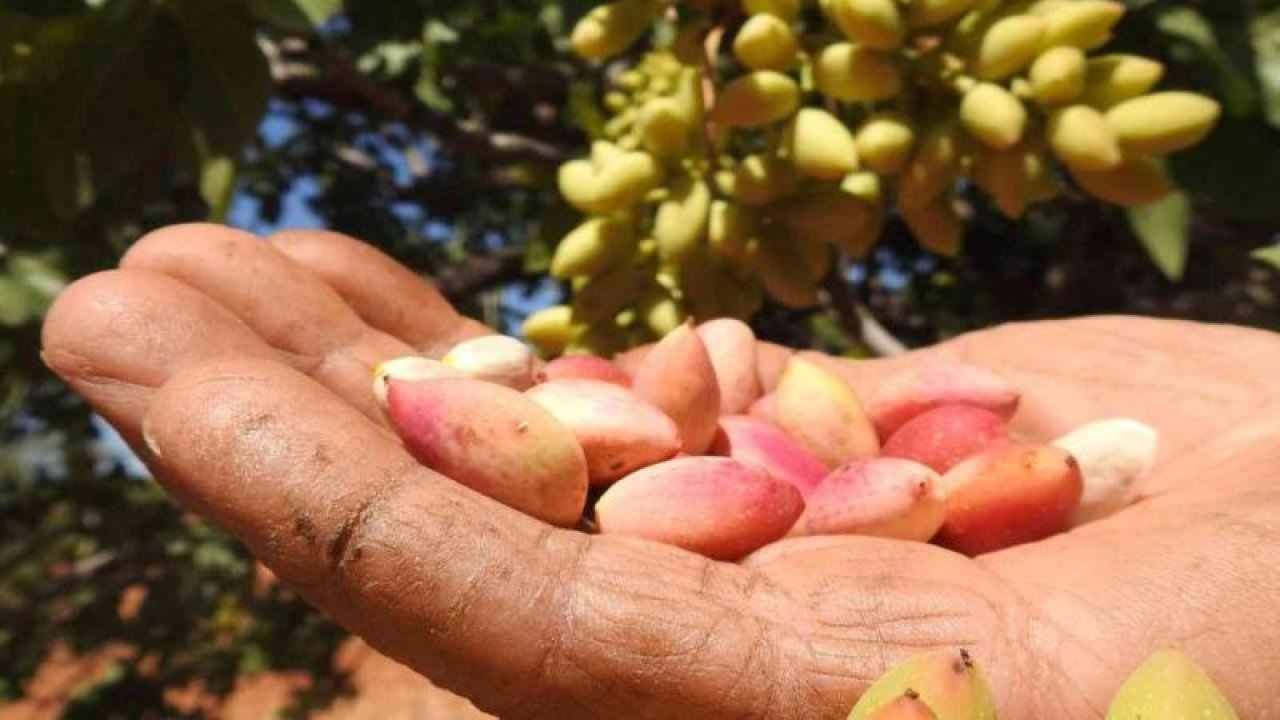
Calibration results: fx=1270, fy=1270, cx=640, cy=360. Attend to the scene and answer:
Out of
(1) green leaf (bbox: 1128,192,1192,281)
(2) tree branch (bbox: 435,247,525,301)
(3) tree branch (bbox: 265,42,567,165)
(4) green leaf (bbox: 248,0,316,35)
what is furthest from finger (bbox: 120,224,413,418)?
(2) tree branch (bbox: 435,247,525,301)

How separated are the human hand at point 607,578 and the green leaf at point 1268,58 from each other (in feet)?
1.45

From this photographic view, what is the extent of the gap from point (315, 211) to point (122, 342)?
6.16ft

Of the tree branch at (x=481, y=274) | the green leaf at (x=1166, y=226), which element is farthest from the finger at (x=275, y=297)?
the tree branch at (x=481, y=274)

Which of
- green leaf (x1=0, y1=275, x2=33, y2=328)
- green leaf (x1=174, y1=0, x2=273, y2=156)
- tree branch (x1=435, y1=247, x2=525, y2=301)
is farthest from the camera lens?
tree branch (x1=435, y1=247, x2=525, y2=301)

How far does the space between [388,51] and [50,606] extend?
1442mm

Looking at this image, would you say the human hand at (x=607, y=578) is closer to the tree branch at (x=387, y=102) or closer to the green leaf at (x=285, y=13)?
the green leaf at (x=285, y=13)

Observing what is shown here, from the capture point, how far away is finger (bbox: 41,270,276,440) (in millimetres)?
860

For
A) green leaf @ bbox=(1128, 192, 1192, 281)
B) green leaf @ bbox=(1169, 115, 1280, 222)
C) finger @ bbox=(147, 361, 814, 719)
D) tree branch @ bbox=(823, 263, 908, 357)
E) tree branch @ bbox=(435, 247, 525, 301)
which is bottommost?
tree branch @ bbox=(435, 247, 525, 301)

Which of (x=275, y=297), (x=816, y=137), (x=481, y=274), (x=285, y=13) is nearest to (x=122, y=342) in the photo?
(x=275, y=297)

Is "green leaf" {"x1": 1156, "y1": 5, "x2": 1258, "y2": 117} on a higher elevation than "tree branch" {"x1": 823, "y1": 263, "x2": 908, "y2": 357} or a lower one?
higher

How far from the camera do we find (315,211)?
2684 millimetres

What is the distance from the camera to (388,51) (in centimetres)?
184

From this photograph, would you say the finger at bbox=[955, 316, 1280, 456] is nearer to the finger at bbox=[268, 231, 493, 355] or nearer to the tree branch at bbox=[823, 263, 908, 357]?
the tree branch at bbox=[823, 263, 908, 357]

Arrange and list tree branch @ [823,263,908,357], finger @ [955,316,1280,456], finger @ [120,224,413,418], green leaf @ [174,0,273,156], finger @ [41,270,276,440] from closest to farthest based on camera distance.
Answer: finger @ [41,270,276,440]
finger @ [120,224,413,418]
finger @ [955,316,1280,456]
green leaf @ [174,0,273,156]
tree branch @ [823,263,908,357]
